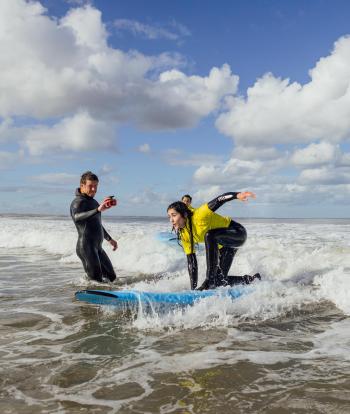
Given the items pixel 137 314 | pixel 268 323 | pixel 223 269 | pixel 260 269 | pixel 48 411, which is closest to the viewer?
pixel 48 411

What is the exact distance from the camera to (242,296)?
6305 millimetres

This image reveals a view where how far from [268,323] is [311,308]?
1.23 meters

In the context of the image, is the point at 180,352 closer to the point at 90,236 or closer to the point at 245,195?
the point at 245,195

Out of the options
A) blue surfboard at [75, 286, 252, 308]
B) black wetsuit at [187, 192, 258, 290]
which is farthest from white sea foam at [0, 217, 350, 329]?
black wetsuit at [187, 192, 258, 290]

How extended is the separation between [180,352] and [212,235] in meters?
2.50

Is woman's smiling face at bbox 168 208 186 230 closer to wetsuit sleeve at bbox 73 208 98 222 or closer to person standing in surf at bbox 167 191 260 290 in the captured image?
person standing in surf at bbox 167 191 260 290

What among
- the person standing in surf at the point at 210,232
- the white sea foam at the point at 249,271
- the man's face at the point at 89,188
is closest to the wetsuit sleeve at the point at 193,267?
the person standing in surf at the point at 210,232

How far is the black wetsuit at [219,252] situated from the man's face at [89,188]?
6.74ft

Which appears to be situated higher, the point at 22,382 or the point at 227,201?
the point at 227,201

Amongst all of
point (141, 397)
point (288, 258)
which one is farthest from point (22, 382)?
point (288, 258)

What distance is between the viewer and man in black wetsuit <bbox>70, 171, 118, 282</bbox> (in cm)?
703

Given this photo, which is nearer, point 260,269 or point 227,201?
point 227,201

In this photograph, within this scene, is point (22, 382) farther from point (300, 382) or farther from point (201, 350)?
point (300, 382)

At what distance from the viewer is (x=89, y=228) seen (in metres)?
7.33
